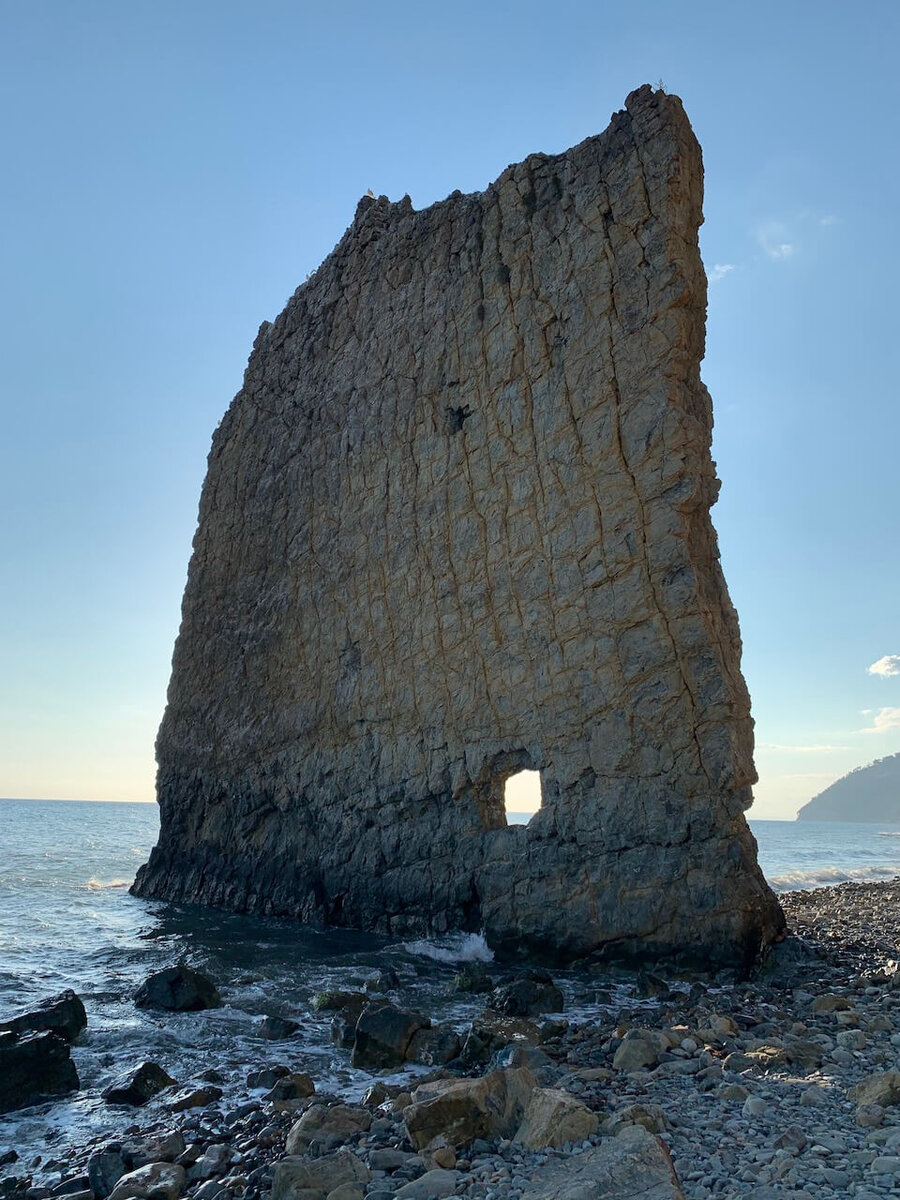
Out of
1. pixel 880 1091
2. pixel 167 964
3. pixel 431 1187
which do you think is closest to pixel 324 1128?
pixel 431 1187

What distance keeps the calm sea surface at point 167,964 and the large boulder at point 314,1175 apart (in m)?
2.21

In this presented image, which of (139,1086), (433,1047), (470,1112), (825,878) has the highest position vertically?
(470,1112)

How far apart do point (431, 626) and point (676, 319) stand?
738 cm

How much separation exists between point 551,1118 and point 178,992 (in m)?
7.15

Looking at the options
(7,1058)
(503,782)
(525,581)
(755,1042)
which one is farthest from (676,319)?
(7,1058)

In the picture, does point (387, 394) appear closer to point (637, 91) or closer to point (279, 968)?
point (637, 91)

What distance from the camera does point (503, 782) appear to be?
1564 centimetres

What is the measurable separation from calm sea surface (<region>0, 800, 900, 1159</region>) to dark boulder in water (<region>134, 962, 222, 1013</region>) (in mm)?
241

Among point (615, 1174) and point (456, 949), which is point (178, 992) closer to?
point (456, 949)

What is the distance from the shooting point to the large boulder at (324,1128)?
6.20 m

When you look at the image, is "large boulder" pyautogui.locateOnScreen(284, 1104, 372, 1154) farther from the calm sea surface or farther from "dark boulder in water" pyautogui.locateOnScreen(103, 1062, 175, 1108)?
"dark boulder in water" pyautogui.locateOnScreen(103, 1062, 175, 1108)

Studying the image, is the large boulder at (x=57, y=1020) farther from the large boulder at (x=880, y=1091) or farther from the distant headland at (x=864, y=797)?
the distant headland at (x=864, y=797)

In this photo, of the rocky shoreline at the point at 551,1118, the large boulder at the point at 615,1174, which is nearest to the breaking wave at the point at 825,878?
the rocky shoreline at the point at 551,1118

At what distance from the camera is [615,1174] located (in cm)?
468
